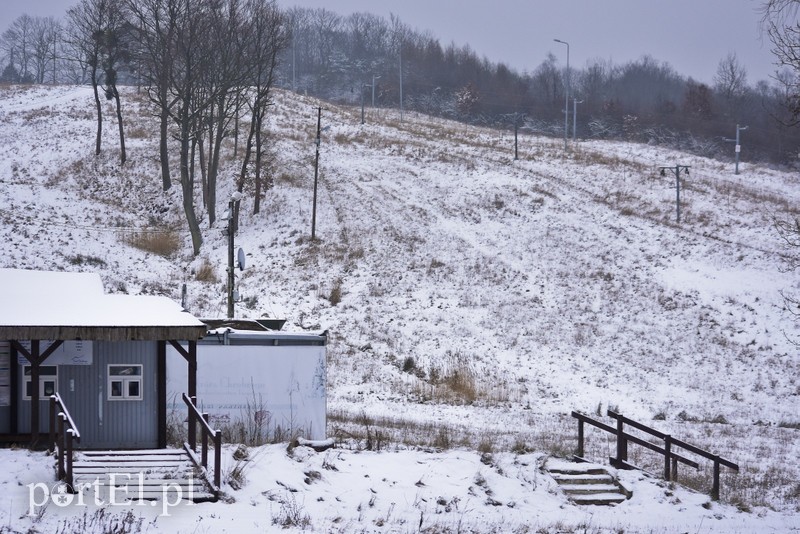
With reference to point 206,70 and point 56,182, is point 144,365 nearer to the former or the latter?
point 206,70

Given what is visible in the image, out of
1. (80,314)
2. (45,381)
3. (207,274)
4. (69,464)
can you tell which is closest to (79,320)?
(80,314)

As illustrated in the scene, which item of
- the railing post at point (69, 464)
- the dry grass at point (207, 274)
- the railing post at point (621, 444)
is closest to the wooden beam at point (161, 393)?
the railing post at point (69, 464)

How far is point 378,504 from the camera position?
1501 centimetres

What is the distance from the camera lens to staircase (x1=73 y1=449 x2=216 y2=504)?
13352mm

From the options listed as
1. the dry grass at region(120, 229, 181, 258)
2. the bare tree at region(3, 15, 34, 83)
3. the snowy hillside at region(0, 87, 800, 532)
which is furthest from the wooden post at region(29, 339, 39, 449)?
the bare tree at region(3, 15, 34, 83)

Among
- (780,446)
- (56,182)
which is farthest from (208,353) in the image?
(56,182)

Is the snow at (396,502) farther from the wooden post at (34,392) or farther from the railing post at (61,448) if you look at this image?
the wooden post at (34,392)

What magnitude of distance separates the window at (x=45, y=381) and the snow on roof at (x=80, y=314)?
127 centimetres

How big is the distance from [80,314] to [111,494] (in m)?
4.49

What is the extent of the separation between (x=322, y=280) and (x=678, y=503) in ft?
92.1

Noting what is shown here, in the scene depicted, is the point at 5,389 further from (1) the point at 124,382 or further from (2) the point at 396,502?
(2) the point at 396,502

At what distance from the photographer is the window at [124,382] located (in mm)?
17016

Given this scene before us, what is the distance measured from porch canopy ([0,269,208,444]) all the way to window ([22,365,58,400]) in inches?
17.8

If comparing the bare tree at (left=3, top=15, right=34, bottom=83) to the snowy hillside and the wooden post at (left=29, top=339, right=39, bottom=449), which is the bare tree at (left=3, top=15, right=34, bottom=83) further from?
the wooden post at (left=29, top=339, right=39, bottom=449)
